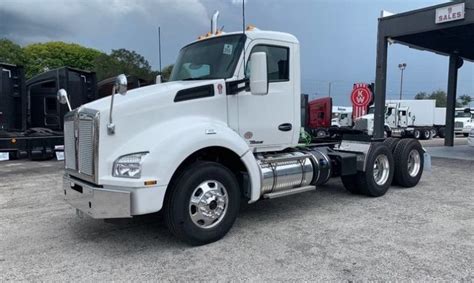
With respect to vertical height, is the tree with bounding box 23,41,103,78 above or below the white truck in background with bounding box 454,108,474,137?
above

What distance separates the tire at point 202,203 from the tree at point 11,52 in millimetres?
53656

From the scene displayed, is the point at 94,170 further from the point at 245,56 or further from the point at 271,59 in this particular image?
the point at 271,59

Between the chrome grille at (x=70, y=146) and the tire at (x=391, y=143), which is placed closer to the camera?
the chrome grille at (x=70, y=146)

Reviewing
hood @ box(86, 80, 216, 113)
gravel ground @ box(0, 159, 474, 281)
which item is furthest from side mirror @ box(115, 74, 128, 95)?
gravel ground @ box(0, 159, 474, 281)

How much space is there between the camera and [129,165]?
13.3ft

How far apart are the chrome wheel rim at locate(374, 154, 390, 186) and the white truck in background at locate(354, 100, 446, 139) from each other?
2105cm

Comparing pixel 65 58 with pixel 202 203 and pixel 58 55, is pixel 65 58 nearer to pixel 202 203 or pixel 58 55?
pixel 58 55

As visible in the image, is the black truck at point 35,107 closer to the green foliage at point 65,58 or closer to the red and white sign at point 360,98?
the red and white sign at point 360,98

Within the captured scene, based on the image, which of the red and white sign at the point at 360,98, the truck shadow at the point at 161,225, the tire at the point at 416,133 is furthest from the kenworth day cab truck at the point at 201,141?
the tire at the point at 416,133

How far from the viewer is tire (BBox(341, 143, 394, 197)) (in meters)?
6.91

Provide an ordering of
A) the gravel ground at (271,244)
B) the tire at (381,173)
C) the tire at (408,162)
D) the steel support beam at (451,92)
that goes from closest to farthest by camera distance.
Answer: the gravel ground at (271,244) → the tire at (381,173) → the tire at (408,162) → the steel support beam at (451,92)

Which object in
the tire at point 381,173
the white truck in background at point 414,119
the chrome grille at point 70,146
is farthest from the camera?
the white truck in background at point 414,119

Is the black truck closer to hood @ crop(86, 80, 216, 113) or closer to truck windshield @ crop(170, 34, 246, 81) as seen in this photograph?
truck windshield @ crop(170, 34, 246, 81)

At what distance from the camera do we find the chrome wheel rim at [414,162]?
8.12 m
